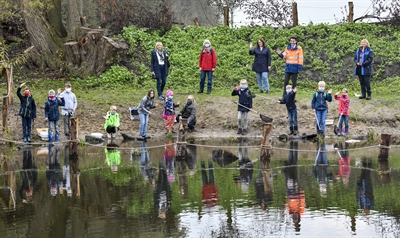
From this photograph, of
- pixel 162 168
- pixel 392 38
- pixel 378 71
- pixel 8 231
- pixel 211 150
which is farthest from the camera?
pixel 392 38

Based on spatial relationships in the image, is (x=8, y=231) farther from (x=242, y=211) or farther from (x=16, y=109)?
(x=16, y=109)

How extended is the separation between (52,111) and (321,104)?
822 centimetres

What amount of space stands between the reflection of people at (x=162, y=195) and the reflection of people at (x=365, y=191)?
3414 mm

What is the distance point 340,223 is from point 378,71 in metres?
19.5

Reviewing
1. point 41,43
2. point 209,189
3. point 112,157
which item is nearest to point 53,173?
point 112,157

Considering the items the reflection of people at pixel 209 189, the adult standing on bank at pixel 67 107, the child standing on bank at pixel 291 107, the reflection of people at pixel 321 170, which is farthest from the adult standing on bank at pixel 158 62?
the reflection of people at pixel 209 189

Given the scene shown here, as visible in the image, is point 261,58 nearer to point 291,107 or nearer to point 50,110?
point 291,107

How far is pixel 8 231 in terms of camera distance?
11.5 meters

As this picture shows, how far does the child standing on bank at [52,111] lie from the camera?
72.6 ft

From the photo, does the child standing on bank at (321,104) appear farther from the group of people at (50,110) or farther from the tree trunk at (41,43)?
the tree trunk at (41,43)

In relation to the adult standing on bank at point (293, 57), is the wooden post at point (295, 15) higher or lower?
higher

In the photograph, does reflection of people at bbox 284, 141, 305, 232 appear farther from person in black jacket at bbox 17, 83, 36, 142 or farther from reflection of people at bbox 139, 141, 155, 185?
person in black jacket at bbox 17, 83, 36, 142

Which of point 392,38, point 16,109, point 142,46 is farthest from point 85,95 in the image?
point 392,38

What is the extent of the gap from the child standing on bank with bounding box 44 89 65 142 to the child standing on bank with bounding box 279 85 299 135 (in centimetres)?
697
